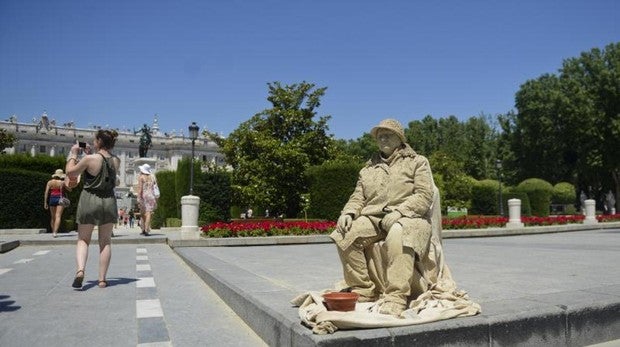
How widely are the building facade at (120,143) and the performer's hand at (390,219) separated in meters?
94.9

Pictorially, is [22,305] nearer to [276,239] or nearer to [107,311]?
[107,311]

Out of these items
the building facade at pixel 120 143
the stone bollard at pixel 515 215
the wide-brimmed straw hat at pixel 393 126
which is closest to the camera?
the wide-brimmed straw hat at pixel 393 126

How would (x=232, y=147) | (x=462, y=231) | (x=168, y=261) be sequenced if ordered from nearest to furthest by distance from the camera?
(x=168, y=261)
(x=462, y=231)
(x=232, y=147)

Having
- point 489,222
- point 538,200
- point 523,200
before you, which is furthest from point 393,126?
point 538,200

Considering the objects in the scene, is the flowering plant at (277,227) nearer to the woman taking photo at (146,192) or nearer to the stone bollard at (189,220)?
the stone bollard at (189,220)

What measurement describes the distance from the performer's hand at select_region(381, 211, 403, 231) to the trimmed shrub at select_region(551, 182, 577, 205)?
5086 cm

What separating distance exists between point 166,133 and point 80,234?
411 feet

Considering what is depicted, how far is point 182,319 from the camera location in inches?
187

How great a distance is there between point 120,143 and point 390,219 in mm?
117561

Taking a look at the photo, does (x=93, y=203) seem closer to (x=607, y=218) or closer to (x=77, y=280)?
(x=77, y=280)

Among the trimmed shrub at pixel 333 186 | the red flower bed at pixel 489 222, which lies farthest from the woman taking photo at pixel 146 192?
the red flower bed at pixel 489 222

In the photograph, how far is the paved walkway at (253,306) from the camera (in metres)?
3.41

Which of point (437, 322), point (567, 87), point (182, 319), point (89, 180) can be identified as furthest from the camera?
point (567, 87)

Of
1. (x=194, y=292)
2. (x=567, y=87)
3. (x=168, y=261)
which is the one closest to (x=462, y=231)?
(x=168, y=261)
